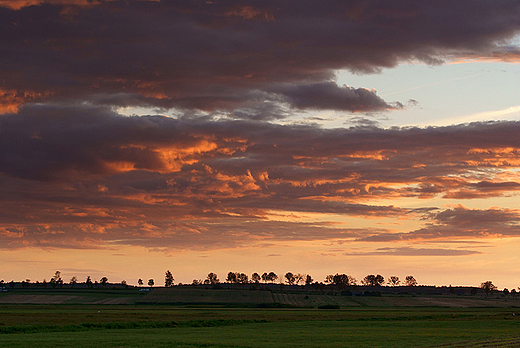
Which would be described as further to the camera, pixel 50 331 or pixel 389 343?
pixel 50 331

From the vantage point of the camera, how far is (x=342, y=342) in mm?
57344

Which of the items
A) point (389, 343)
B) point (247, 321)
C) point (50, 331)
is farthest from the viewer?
point (247, 321)

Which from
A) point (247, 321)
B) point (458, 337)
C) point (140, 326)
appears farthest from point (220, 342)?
point (247, 321)

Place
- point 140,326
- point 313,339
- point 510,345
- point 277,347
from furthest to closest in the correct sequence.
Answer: point 140,326 < point 313,339 < point 277,347 < point 510,345

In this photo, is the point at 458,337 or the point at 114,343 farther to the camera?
the point at 458,337

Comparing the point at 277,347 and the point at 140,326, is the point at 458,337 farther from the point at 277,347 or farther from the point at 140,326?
the point at 140,326

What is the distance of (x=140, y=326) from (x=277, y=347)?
132ft

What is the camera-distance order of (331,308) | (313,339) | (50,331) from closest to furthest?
(313,339) → (50,331) → (331,308)

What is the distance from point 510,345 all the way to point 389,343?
37.4 feet

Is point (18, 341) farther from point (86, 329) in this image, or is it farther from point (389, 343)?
point (389, 343)

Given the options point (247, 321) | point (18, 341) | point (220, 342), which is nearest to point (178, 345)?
point (220, 342)

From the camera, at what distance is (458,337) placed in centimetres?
6288

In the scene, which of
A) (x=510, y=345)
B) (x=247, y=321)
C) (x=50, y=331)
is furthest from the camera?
(x=247, y=321)

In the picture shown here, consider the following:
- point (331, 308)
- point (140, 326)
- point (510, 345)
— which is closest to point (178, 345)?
point (510, 345)
